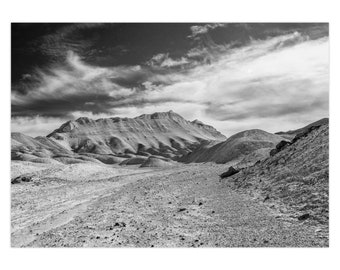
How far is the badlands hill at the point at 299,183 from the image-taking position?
1345 centimetres

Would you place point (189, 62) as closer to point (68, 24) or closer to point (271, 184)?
point (68, 24)

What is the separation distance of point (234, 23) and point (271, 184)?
10.7 meters

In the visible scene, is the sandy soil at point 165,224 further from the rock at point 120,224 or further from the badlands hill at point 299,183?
the badlands hill at point 299,183

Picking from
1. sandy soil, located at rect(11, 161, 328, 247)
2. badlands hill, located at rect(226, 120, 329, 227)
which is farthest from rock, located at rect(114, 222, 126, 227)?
badlands hill, located at rect(226, 120, 329, 227)

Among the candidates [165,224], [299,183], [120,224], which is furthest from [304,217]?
[120,224]

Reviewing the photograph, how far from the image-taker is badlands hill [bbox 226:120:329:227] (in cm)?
1345

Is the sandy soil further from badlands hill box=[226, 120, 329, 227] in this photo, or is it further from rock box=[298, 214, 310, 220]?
badlands hill box=[226, 120, 329, 227]

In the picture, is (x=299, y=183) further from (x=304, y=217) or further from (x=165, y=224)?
(x=165, y=224)

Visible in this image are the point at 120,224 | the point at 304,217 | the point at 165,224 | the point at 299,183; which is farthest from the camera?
the point at 299,183

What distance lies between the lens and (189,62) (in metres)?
17.1

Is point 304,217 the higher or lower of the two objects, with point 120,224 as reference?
higher

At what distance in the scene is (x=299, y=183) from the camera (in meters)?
17.1

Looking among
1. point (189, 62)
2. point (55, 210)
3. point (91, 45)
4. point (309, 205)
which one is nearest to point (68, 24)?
point (91, 45)
